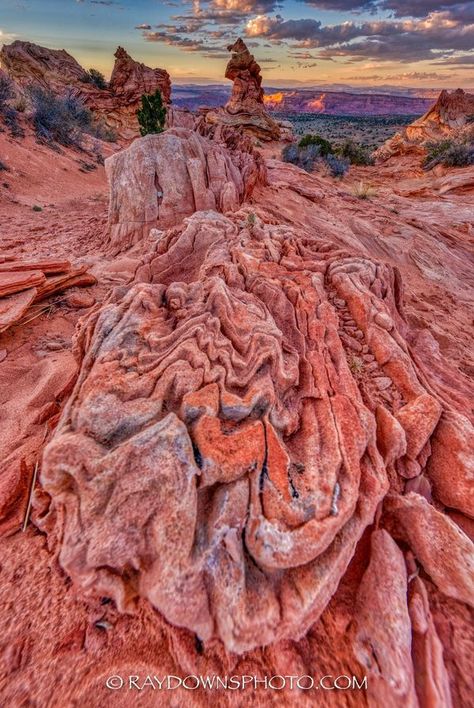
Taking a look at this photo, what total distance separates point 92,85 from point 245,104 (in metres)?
13.6

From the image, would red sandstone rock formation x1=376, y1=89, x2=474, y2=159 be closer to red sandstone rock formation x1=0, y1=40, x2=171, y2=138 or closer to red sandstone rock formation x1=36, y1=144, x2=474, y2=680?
red sandstone rock formation x1=0, y1=40, x2=171, y2=138

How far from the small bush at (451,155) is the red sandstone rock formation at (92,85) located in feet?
71.0

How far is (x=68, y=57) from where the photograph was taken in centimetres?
3172

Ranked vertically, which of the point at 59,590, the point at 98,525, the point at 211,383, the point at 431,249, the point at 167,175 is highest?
the point at 167,175

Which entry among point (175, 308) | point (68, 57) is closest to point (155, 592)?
point (175, 308)

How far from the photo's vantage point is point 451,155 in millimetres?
20359

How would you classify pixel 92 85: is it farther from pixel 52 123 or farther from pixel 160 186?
pixel 160 186

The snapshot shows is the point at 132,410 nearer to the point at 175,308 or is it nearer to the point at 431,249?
the point at 175,308

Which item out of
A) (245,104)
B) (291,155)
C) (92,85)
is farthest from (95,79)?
(291,155)

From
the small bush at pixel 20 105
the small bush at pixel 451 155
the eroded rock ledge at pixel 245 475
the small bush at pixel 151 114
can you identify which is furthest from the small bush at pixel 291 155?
the eroded rock ledge at pixel 245 475

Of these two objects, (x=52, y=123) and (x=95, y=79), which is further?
(x=95, y=79)

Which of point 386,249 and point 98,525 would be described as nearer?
point 98,525

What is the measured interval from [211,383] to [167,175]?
23.4ft

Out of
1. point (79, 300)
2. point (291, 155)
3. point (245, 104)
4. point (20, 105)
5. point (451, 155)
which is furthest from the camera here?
point (245, 104)
